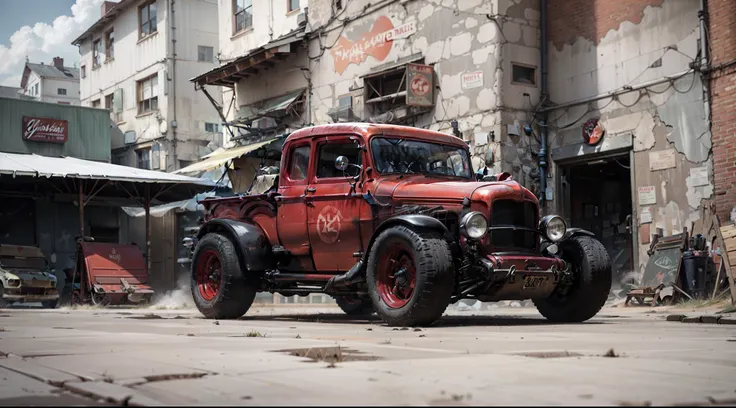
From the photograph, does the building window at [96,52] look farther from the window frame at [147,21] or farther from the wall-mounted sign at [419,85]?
the wall-mounted sign at [419,85]

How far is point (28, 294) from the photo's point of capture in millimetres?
20828

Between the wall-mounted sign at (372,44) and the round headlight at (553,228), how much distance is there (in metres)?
10.9

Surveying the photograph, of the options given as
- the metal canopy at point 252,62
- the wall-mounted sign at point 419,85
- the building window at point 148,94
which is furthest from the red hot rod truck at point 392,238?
the building window at point 148,94

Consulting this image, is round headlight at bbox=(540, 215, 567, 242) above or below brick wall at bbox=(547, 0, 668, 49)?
Result: below

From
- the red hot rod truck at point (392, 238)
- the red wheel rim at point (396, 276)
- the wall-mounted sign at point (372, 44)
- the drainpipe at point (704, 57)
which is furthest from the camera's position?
the wall-mounted sign at point (372, 44)

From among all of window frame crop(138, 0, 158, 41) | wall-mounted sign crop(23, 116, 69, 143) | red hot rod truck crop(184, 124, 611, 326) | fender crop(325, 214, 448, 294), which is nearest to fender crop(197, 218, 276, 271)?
red hot rod truck crop(184, 124, 611, 326)

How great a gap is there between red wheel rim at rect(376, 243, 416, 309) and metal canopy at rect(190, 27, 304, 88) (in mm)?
14868

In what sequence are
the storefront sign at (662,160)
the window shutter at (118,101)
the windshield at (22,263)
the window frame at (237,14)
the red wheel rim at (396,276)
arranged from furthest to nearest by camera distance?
the window shutter at (118,101)
the window frame at (237,14)
the windshield at (22,263)
the storefront sign at (662,160)
the red wheel rim at (396,276)

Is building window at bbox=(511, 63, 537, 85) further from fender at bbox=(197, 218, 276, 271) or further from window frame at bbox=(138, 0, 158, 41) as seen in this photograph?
window frame at bbox=(138, 0, 158, 41)

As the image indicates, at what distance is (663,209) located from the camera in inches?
612

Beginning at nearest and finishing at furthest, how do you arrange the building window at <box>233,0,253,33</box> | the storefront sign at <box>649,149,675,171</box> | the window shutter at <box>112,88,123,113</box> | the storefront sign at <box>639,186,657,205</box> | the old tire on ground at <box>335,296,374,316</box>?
1. the old tire on ground at <box>335,296,374,316</box>
2. the storefront sign at <box>649,149,675,171</box>
3. the storefront sign at <box>639,186,657,205</box>
4. the building window at <box>233,0,253,33</box>
5. the window shutter at <box>112,88,123,113</box>

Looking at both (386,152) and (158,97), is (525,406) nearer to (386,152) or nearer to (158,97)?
(386,152)

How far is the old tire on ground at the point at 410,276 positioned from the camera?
28.0ft

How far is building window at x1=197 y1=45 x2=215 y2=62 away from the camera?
34.1 m
